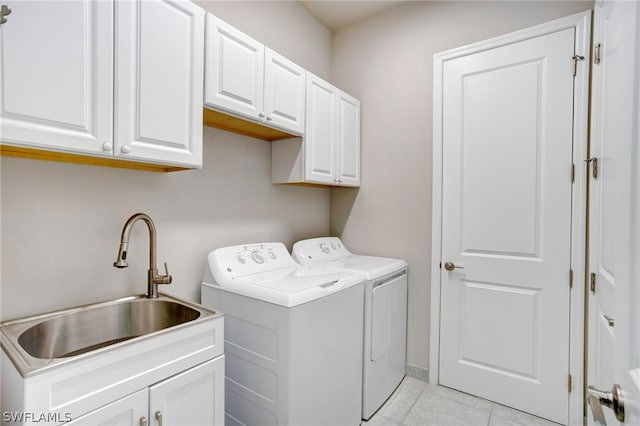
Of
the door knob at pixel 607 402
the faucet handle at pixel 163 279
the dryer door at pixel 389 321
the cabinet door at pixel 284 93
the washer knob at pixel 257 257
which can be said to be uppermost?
the cabinet door at pixel 284 93

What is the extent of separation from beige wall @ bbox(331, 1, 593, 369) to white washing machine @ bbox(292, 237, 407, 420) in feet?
0.51

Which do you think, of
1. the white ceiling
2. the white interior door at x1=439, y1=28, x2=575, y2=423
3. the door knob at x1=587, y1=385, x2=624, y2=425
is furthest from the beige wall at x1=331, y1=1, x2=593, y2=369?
the door knob at x1=587, y1=385, x2=624, y2=425

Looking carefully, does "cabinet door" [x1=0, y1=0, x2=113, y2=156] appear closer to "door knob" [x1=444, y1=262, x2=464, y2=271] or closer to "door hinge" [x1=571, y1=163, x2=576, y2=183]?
"door knob" [x1=444, y1=262, x2=464, y2=271]

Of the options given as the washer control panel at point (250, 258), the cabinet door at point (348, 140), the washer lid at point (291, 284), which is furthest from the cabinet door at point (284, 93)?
the washer lid at point (291, 284)

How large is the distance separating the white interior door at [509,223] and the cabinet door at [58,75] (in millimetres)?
2075

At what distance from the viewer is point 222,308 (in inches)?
67.1

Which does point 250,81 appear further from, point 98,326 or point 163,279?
point 98,326

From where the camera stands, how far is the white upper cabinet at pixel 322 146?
7.09ft

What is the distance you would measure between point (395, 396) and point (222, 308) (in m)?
1.40

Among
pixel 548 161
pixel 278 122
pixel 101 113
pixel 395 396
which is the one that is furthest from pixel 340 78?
pixel 395 396

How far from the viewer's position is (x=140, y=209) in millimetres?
1604

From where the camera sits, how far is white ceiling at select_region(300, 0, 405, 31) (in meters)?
2.56

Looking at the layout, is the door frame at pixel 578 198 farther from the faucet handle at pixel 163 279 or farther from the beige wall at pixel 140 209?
the faucet handle at pixel 163 279

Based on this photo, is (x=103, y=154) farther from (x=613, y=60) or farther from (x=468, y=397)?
(x=468, y=397)
